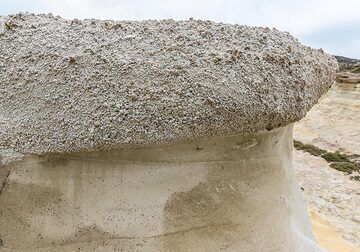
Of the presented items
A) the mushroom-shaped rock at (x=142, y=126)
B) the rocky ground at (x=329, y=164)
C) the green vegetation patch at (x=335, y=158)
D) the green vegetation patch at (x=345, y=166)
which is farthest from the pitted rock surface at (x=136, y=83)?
the green vegetation patch at (x=345, y=166)

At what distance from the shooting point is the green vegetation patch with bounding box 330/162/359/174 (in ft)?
29.5

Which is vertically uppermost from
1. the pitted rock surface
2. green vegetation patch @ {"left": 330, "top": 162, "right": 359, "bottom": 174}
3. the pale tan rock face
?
the pitted rock surface

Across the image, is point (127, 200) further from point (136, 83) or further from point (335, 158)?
point (335, 158)

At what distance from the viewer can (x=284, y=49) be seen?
2404 mm

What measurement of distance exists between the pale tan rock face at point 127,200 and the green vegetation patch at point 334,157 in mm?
7685

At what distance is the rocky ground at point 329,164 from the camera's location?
5.95 meters

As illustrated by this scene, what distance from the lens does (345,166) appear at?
9.16 meters

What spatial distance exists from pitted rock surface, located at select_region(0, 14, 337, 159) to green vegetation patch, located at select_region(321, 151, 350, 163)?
7.73 m

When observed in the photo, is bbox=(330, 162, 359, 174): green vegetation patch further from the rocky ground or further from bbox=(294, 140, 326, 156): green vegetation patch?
bbox=(294, 140, 326, 156): green vegetation patch

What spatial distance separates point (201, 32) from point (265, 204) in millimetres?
837

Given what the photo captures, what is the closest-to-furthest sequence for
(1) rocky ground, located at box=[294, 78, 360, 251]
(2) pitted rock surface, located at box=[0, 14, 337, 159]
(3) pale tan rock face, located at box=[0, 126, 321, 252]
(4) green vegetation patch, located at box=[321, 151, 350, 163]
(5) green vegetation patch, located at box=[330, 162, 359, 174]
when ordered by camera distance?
(2) pitted rock surface, located at box=[0, 14, 337, 159], (3) pale tan rock face, located at box=[0, 126, 321, 252], (1) rocky ground, located at box=[294, 78, 360, 251], (5) green vegetation patch, located at box=[330, 162, 359, 174], (4) green vegetation patch, located at box=[321, 151, 350, 163]

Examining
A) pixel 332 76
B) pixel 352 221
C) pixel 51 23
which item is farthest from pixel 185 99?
pixel 352 221

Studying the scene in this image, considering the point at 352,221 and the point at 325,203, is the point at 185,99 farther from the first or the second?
the point at 325,203

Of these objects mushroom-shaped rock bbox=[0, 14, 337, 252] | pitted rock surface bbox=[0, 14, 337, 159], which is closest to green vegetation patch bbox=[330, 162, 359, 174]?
mushroom-shaped rock bbox=[0, 14, 337, 252]
